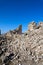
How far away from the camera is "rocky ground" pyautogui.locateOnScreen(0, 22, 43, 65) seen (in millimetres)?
32625

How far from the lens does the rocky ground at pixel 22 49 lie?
32.6 m

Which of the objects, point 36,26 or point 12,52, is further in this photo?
point 36,26

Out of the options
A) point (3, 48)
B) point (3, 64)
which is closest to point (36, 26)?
point (3, 48)

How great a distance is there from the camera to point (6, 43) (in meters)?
45.0

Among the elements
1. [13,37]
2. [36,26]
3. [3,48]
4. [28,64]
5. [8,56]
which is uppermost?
Result: [36,26]

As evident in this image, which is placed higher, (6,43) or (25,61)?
(6,43)

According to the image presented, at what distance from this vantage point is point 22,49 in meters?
39.4

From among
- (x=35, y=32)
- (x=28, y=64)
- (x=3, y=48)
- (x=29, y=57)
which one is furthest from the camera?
(x=35, y=32)

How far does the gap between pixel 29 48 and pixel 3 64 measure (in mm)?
11086

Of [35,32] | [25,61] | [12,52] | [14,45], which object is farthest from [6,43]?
[25,61]

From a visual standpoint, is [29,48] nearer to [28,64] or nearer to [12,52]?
[12,52]

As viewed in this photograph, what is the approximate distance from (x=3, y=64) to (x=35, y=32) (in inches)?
703

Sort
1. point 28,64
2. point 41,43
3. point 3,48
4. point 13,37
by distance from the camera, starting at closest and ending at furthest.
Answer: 1. point 28,64
2. point 41,43
3. point 3,48
4. point 13,37

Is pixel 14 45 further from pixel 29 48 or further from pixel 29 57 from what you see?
pixel 29 57
